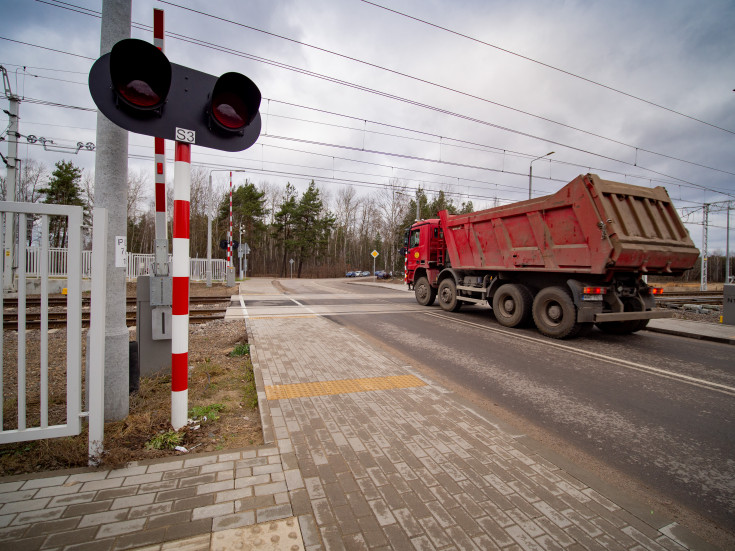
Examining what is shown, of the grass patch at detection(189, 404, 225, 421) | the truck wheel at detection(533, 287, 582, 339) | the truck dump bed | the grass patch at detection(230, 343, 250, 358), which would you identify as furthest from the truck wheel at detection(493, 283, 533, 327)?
the grass patch at detection(189, 404, 225, 421)

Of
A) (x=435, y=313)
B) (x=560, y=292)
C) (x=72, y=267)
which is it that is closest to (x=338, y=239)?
(x=435, y=313)

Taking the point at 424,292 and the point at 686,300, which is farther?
the point at 686,300

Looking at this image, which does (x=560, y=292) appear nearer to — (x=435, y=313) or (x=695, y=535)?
(x=435, y=313)

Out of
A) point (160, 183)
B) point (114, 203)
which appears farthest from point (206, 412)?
point (160, 183)

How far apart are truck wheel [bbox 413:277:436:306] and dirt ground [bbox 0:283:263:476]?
8.86 metres

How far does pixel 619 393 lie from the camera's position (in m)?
4.66

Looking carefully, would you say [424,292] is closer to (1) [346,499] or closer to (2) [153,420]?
(2) [153,420]

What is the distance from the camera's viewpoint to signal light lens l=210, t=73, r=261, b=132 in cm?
301

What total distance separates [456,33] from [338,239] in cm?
5615

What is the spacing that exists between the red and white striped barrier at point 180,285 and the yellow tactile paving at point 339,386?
107 centimetres

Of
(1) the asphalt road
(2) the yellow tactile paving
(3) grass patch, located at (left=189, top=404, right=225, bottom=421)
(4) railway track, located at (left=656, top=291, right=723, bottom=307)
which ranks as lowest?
(1) the asphalt road

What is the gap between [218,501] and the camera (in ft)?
7.25

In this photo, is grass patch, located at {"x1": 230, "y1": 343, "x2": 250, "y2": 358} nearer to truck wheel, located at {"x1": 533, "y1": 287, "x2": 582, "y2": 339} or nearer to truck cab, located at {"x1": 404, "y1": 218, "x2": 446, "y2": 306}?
truck wheel, located at {"x1": 533, "y1": 287, "x2": 582, "y2": 339}

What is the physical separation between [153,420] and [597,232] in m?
7.72
